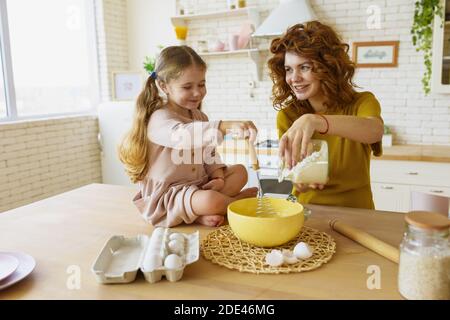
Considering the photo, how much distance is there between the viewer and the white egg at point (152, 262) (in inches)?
35.8

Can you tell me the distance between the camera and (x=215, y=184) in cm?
150

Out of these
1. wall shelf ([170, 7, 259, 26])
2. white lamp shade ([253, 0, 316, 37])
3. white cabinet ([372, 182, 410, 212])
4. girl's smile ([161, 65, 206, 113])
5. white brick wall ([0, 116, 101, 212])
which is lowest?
white cabinet ([372, 182, 410, 212])

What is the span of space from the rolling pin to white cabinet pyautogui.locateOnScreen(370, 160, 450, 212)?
2.04 meters

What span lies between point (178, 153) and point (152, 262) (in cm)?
61

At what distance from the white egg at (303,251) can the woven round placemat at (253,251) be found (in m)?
0.01

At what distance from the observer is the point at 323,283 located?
891 mm

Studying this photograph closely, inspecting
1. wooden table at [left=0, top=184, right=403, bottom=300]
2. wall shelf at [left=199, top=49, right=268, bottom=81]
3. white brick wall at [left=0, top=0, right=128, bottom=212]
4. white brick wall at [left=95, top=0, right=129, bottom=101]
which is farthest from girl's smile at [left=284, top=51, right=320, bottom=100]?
white brick wall at [left=95, top=0, right=129, bottom=101]

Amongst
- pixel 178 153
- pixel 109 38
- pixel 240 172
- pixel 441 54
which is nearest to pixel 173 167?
pixel 178 153

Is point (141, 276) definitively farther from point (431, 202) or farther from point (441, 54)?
point (441, 54)

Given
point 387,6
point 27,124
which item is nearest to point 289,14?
point 387,6

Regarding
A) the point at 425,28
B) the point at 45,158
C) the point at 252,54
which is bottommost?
the point at 45,158

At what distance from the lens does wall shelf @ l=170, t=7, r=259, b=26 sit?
3804mm

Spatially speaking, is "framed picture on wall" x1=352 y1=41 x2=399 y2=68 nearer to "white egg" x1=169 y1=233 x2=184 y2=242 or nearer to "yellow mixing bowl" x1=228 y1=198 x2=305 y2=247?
"yellow mixing bowl" x1=228 y1=198 x2=305 y2=247
